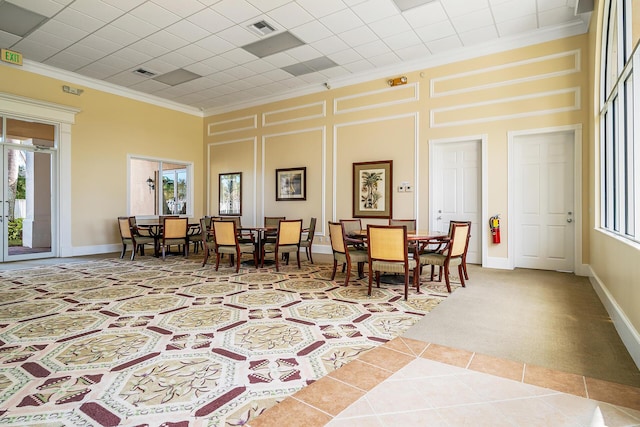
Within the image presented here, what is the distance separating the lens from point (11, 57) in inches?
243

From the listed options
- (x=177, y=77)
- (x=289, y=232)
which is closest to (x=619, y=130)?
(x=289, y=232)

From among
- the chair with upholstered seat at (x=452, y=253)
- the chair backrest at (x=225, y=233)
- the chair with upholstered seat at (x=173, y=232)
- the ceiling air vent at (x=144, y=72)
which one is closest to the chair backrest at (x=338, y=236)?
the chair with upholstered seat at (x=452, y=253)

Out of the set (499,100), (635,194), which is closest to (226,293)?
(635,194)

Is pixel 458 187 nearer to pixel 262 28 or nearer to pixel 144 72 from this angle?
pixel 262 28

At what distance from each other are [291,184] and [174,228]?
2716 millimetres

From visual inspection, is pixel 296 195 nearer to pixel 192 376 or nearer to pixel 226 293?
pixel 226 293

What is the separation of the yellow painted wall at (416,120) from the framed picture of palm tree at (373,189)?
119 millimetres

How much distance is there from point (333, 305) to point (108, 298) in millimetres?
2470

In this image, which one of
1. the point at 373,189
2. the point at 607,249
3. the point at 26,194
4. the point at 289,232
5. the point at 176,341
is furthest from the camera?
the point at 373,189

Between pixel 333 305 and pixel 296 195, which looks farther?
pixel 296 195

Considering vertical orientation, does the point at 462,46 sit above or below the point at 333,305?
above

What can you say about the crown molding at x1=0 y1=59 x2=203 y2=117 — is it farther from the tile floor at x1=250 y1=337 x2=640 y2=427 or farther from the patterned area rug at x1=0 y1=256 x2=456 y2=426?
the tile floor at x1=250 y1=337 x2=640 y2=427

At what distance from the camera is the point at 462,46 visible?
5.96 metres

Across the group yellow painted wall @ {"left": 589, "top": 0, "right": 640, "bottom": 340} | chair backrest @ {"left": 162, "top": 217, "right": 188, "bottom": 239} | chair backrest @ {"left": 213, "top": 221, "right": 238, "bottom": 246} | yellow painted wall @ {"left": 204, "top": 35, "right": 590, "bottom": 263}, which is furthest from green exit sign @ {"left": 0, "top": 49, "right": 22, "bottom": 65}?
yellow painted wall @ {"left": 589, "top": 0, "right": 640, "bottom": 340}
